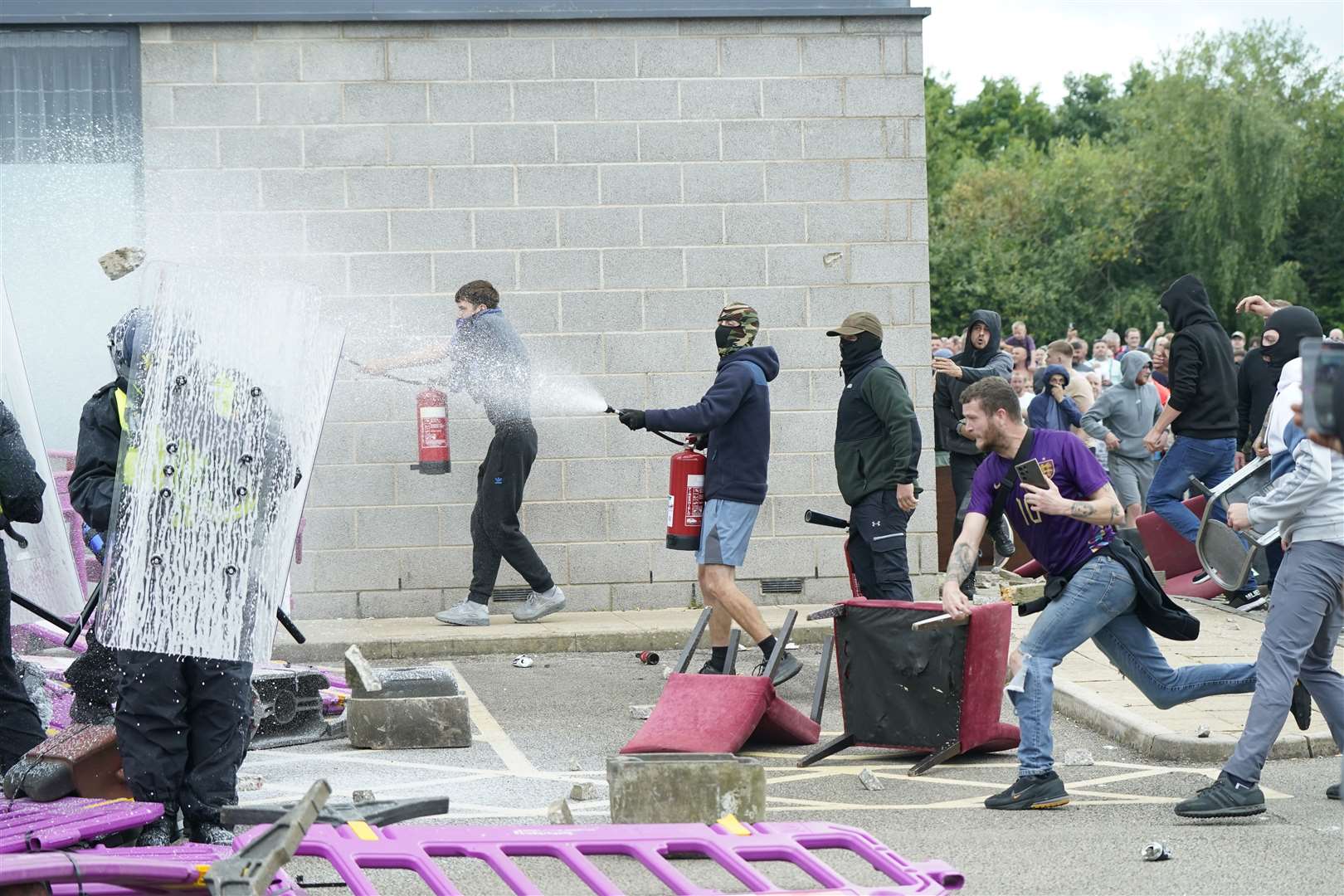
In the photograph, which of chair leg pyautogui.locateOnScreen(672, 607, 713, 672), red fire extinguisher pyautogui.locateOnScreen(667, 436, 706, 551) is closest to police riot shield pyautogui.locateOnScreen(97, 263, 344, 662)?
chair leg pyautogui.locateOnScreen(672, 607, 713, 672)

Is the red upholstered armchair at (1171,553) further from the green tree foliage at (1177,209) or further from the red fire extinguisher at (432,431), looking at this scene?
the green tree foliage at (1177,209)

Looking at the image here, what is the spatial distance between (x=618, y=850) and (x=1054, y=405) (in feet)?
32.5

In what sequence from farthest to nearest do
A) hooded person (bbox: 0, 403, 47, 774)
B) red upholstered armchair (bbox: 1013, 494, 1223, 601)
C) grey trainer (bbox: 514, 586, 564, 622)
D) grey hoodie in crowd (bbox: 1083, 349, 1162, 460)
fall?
grey hoodie in crowd (bbox: 1083, 349, 1162, 460) → red upholstered armchair (bbox: 1013, 494, 1223, 601) → grey trainer (bbox: 514, 586, 564, 622) → hooded person (bbox: 0, 403, 47, 774)

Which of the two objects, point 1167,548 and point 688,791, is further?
point 1167,548

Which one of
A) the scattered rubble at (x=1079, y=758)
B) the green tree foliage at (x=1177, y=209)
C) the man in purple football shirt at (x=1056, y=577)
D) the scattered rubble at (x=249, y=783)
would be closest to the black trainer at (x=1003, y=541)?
the man in purple football shirt at (x=1056, y=577)

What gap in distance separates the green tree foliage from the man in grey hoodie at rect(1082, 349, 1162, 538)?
35870mm

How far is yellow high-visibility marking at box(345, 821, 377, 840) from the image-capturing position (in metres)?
4.86

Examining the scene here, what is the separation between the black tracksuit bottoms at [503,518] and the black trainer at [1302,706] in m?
5.64

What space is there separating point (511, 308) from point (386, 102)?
1.61 m

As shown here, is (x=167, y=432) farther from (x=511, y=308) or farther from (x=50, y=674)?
(x=511, y=308)

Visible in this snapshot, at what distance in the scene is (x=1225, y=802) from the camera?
6348mm

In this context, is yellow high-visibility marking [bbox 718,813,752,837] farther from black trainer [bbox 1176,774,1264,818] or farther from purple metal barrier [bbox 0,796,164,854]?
black trainer [bbox 1176,774,1264,818]

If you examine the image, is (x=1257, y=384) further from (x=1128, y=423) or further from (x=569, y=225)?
(x=569, y=225)

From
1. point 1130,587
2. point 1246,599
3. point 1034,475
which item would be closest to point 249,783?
point 1034,475
